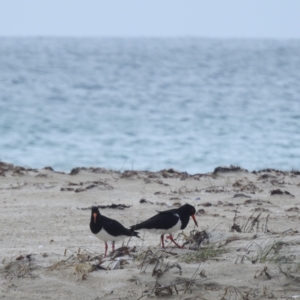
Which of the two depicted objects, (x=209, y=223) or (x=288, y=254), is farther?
(x=209, y=223)

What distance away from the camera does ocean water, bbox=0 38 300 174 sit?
2217 centimetres

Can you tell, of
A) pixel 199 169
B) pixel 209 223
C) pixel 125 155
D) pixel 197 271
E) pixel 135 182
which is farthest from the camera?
pixel 125 155

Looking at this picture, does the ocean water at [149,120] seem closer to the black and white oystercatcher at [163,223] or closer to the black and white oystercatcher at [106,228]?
the black and white oystercatcher at [163,223]

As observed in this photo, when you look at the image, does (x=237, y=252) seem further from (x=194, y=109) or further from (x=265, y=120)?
(x=194, y=109)

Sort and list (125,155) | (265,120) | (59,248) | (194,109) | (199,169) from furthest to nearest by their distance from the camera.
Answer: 1. (194,109)
2. (265,120)
3. (125,155)
4. (199,169)
5. (59,248)

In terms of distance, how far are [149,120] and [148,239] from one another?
22011mm

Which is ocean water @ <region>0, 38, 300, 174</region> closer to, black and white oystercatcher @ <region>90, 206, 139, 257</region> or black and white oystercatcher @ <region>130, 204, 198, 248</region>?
black and white oystercatcher @ <region>130, 204, 198, 248</region>

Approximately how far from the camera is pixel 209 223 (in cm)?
960

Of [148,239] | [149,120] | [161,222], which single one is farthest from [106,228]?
[149,120]

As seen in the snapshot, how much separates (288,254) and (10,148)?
1768 cm

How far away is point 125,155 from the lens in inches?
893

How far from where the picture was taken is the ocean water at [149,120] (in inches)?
873

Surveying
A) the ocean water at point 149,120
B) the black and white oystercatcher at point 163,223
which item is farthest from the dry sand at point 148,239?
the ocean water at point 149,120

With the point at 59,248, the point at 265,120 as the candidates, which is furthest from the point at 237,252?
the point at 265,120
